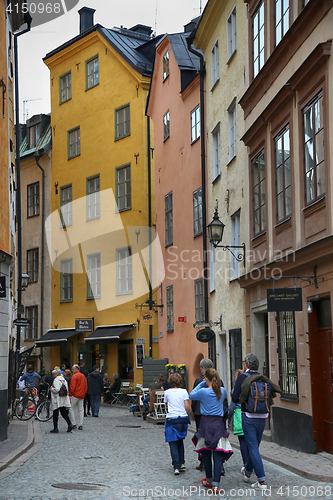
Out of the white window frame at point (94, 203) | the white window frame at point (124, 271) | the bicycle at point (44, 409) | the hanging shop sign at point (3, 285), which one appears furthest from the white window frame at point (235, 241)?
the white window frame at point (94, 203)

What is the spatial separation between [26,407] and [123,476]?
13628 millimetres

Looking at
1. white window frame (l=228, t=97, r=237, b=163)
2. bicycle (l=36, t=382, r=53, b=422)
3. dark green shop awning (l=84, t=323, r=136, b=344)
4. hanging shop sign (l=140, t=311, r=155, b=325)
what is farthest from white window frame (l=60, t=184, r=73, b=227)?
white window frame (l=228, t=97, r=237, b=163)

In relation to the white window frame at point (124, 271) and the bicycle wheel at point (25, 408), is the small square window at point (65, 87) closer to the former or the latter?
the white window frame at point (124, 271)

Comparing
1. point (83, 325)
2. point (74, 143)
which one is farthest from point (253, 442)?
point (74, 143)

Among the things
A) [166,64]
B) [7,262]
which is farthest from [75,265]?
[7,262]

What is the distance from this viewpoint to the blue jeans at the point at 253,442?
896cm

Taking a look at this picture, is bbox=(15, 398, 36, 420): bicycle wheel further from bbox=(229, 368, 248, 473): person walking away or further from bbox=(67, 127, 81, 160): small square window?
bbox=(67, 127, 81, 160): small square window

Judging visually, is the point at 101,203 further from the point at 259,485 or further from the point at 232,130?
the point at 259,485

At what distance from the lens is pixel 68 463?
1177cm

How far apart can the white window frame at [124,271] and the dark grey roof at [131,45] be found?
847cm

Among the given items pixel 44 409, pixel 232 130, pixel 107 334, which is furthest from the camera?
pixel 107 334

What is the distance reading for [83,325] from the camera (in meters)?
31.7

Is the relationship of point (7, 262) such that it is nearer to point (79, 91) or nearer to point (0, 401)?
point (0, 401)

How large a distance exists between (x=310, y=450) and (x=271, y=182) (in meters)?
5.74
